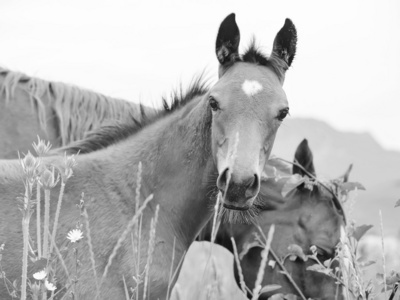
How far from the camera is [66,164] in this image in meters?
2.20

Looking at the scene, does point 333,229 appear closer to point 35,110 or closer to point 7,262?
point 7,262

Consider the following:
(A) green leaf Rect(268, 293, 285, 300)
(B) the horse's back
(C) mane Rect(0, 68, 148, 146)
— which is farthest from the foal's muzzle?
(B) the horse's back

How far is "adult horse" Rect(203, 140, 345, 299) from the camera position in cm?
442

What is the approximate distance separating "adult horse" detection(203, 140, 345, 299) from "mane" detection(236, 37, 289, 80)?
0.79 meters

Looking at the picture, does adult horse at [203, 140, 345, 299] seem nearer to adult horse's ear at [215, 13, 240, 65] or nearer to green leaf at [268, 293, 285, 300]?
green leaf at [268, 293, 285, 300]

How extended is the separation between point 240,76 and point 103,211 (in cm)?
127

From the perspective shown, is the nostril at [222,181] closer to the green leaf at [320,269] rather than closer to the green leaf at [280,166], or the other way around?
the green leaf at [320,269]

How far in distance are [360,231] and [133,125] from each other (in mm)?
2005

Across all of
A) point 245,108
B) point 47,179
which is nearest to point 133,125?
point 245,108

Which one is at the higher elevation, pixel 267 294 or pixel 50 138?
pixel 50 138

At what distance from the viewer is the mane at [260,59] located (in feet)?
14.2

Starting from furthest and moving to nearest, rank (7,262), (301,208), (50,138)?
(50,138) < (301,208) < (7,262)

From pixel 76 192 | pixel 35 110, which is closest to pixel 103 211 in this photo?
pixel 76 192

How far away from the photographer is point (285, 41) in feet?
14.7
